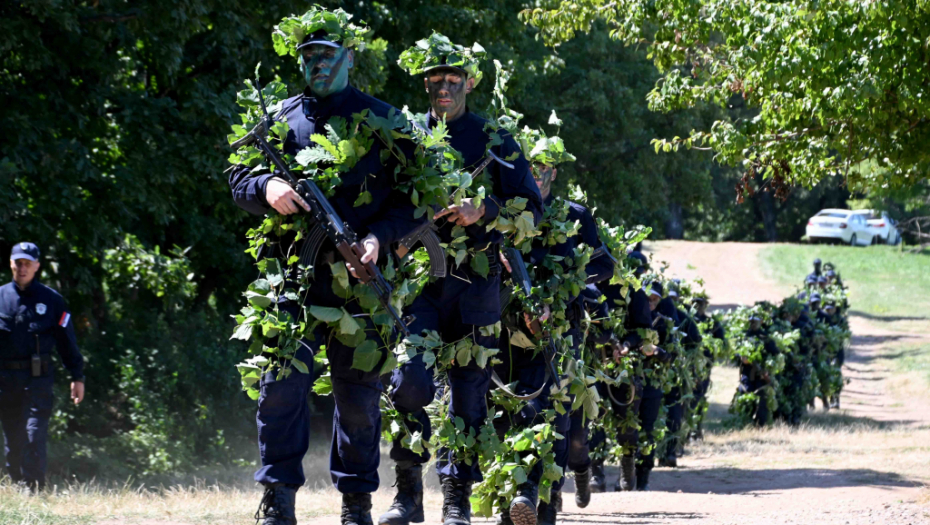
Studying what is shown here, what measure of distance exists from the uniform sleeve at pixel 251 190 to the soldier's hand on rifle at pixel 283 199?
7 cm

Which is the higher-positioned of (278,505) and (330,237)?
(330,237)

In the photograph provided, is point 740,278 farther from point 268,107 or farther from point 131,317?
point 268,107

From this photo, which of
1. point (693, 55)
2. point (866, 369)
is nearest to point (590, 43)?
point (693, 55)

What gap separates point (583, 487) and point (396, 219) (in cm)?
408

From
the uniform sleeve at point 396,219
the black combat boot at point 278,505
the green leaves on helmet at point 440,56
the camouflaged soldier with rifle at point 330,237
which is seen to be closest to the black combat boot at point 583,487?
the green leaves on helmet at point 440,56

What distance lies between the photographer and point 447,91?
A: 636 cm

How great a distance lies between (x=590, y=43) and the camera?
77.8ft

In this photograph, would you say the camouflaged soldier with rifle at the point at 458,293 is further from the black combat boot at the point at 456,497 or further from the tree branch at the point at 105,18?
the tree branch at the point at 105,18

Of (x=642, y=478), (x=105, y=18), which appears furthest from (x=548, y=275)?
(x=105, y=18)

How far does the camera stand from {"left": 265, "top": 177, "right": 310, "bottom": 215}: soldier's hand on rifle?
5.01 metres

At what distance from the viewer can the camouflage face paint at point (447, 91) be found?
20.8 ft

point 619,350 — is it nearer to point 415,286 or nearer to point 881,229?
point 415,286

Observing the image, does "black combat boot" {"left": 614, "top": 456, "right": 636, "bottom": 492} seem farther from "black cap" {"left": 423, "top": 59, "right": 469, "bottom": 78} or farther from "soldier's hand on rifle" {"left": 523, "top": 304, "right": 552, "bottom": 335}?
"black cap" {"left": 423, "top": 59, "right": 469, "bottom": 78}

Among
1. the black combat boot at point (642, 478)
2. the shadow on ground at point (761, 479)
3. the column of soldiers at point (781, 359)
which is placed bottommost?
the shadow on ground at point (761, 479)
